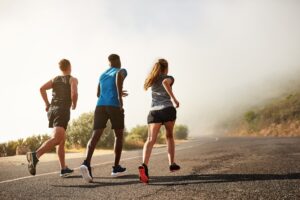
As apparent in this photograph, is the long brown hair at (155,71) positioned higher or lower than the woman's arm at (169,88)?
higher

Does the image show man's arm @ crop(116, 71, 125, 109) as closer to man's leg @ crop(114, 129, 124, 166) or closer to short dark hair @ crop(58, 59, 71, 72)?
man's leg @ crop(114, 129, 124, 166)

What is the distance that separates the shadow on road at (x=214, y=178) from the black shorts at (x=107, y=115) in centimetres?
114

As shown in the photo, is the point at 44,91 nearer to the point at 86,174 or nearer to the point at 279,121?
the point at 86,174

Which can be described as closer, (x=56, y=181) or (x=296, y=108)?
(x=56, y=181)

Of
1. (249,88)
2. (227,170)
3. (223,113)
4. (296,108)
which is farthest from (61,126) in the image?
(249,88)

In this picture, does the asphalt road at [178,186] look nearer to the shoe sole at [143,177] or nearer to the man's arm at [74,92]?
the shoe sole at [143,177]

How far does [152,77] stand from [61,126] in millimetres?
1871

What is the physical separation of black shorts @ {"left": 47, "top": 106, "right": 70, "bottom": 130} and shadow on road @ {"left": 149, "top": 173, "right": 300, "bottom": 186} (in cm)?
191

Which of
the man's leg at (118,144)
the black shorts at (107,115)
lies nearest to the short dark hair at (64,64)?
the black shorts at (107,115)

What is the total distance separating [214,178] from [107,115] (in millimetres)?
2130

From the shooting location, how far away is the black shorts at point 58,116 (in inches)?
235

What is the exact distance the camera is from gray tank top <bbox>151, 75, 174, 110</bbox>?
18.9ft

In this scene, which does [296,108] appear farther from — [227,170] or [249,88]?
[249,88]

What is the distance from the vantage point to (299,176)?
4996mm
